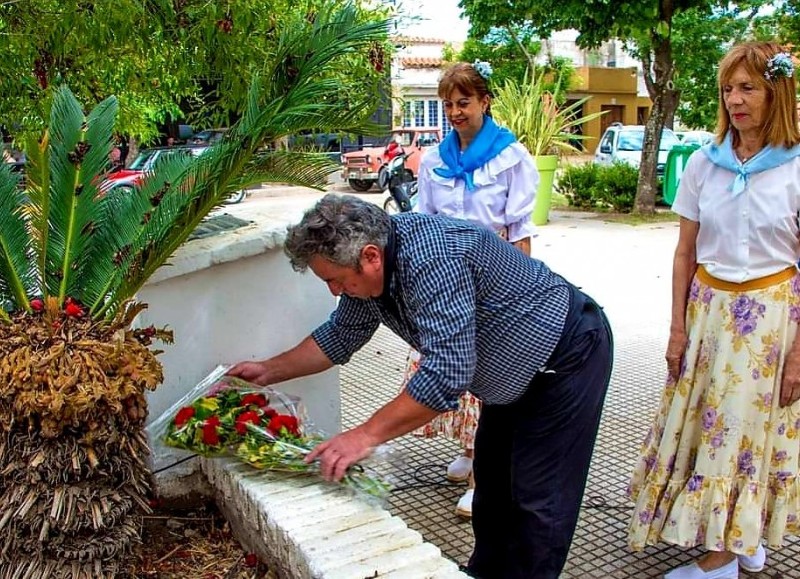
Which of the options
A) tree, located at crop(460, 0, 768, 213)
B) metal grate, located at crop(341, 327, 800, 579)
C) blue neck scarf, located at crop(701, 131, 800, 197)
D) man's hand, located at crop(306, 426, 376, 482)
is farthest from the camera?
tree, located at crop(460, 0, 768, 213)

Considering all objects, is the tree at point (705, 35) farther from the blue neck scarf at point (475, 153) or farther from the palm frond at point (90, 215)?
the palm frond at point (90, 215)

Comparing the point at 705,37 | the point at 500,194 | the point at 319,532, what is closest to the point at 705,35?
the point at 705,37

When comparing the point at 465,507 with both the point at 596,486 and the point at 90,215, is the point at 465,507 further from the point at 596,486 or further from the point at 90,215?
the point at 90,215

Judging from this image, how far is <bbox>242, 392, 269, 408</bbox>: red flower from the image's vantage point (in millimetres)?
2610

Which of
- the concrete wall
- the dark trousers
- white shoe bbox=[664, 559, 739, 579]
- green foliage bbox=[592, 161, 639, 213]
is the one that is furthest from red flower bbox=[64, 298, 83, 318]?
green foliage bbox=[592, 161, 639, 213]

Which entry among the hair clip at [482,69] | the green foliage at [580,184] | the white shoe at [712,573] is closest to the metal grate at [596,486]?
the white shoe at [712,573]

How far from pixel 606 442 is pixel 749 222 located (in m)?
1.81

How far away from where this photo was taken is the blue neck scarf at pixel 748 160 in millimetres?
2570

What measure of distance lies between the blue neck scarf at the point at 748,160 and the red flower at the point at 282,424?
5.09 ft

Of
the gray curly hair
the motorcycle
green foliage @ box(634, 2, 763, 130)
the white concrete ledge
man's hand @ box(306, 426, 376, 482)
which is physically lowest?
the motorcycle

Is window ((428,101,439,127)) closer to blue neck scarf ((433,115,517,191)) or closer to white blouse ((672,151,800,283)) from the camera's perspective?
blue neck scarf ((433,115,517,191))

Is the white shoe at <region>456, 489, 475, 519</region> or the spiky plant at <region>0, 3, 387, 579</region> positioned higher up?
the spiky plant at <region>0, 3, 387, 579</region>

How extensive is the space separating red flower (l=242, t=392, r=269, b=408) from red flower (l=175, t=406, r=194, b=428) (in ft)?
0.53

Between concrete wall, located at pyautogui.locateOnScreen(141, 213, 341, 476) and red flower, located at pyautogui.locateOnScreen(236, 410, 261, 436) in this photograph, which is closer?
red flower, located at pyautogui.locateOnScreen(236, 410, 261, 436)
